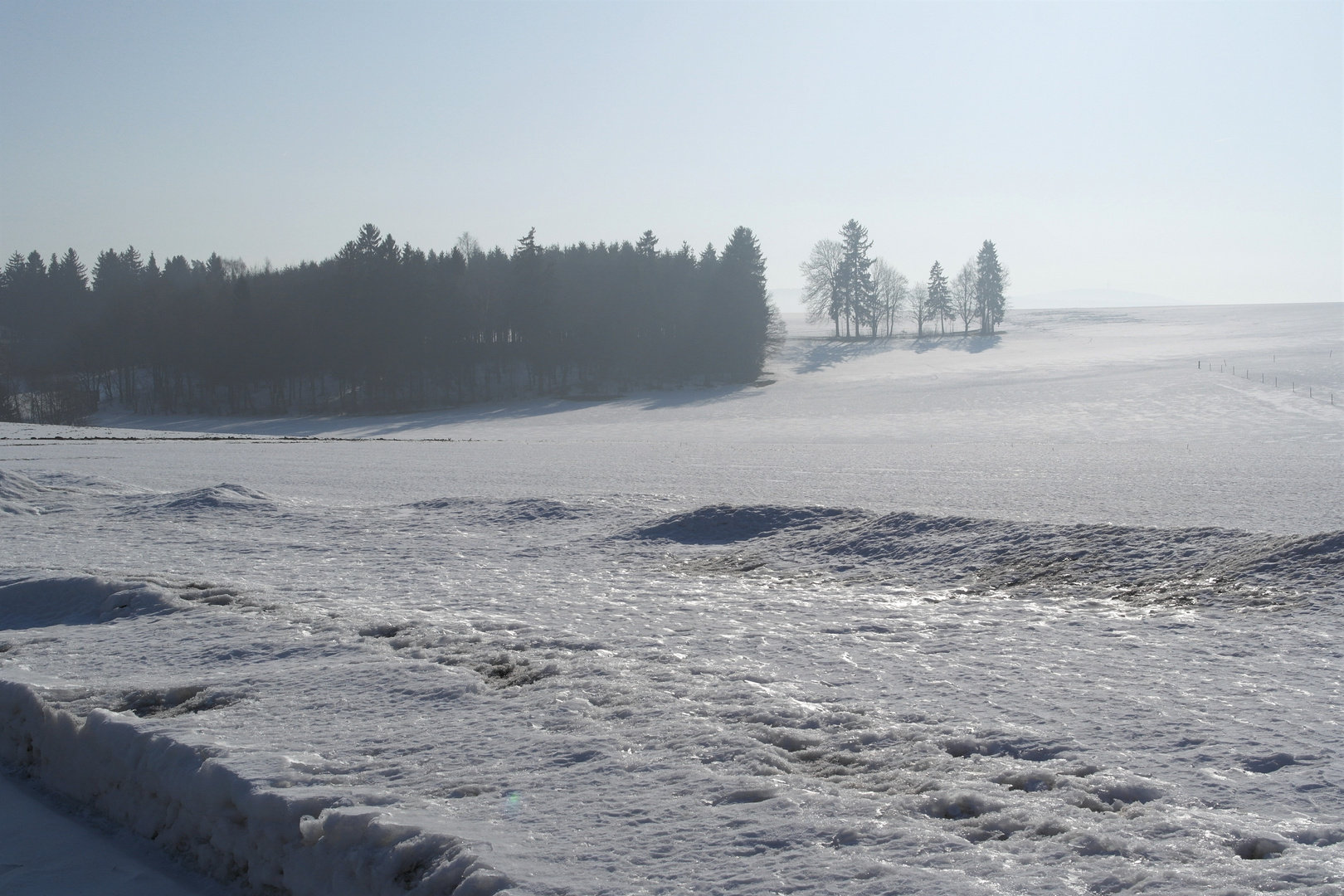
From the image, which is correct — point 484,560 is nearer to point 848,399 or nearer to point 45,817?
point 45,817

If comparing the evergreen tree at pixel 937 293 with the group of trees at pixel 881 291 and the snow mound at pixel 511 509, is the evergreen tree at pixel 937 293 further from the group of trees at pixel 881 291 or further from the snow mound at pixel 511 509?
the snow mound at pixel 511 509

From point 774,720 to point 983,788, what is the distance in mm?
1060

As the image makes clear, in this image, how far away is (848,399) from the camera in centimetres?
4822

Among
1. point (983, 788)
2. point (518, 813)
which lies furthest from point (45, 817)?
point (983, 788)

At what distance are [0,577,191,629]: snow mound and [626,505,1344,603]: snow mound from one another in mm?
4671

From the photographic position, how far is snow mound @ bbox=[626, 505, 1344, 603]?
6.32 meters

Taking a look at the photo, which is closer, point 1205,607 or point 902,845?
point 902,845

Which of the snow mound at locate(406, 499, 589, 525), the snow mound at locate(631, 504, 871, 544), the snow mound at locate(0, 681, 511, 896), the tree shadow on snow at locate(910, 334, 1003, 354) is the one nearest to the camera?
the snow mound at locate(0, 681, 511, 896)

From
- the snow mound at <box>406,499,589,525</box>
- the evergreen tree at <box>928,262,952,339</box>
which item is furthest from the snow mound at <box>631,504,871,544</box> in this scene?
the evergreen tree at <box>928,262,952,339</box>

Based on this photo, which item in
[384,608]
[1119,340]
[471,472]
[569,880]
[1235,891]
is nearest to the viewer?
[1235,891]

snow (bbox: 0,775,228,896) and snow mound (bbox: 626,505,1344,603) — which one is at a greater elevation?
snow mound (bbox: 626,505,1344,603)

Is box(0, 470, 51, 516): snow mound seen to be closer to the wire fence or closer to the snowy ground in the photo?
the snowy ground

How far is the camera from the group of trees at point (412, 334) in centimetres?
5672

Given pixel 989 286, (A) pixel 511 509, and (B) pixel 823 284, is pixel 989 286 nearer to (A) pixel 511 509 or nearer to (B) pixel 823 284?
(B) pixel 823 284
